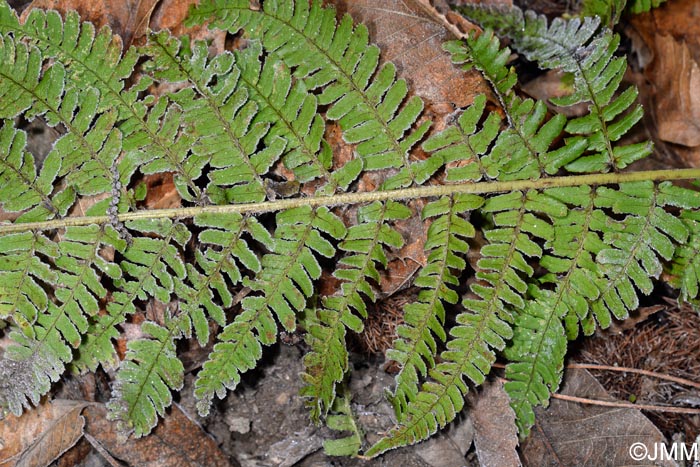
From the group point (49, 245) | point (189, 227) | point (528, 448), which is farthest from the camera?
point (528, 448)

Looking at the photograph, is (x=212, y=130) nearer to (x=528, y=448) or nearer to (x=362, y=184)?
(x=362, y=184)

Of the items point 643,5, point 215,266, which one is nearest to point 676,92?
point 643,5

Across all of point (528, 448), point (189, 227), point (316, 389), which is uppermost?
point (189, 227)

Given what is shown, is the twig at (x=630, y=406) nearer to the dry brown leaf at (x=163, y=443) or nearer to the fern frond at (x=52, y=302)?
the dry brown leaf at (x=163, y=443)

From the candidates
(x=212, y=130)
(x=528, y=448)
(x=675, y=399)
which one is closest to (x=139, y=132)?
(x=212, y=130)

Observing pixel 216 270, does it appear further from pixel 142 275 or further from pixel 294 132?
pixel 294 132

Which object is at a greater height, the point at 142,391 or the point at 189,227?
the point at 189,227

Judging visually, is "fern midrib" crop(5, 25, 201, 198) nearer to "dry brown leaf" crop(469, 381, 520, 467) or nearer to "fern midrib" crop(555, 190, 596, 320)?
"fern midrib" crop(555, 190, 596, 320)
